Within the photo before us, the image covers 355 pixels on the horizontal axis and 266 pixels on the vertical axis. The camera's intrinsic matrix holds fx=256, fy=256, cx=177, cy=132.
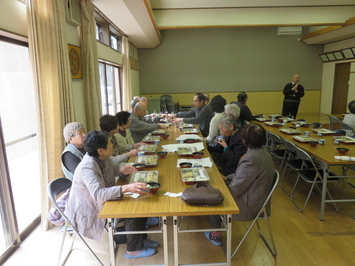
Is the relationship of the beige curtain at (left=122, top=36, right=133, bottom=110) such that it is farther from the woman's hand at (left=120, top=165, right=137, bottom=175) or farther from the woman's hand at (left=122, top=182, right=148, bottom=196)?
the woman's hand at (left=122, top=182, right=148, bottom=196)

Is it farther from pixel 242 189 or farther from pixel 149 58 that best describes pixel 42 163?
pixel 149 58

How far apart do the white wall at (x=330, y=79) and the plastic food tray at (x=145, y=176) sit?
8.77m

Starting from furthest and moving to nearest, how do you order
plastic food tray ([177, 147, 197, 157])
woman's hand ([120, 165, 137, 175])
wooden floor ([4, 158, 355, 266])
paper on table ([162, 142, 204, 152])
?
paper on table ([162, 142, 204, 152]) < plastic food tray ([177, 147, 197, 157]) < wooden floor ([4, 158, 355, 266]) < woman's hand ([120, 165, 137, 175])

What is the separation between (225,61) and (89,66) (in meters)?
6.94

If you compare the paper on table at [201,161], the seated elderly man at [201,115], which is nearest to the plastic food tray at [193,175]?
the paper on table at [201,161]

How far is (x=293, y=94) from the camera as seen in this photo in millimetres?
6645

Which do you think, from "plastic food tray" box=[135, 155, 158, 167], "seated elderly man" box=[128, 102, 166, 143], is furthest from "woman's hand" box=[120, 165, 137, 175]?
"seated elderly man" box=[128, 102, 166, 143]

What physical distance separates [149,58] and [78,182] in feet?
27.7

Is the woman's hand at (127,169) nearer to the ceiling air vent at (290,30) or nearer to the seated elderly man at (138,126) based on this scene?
the seated elderly man at (138,126)

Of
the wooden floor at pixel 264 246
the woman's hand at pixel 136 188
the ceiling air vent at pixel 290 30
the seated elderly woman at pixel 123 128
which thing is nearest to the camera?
the woman's hand at pixel 136 188

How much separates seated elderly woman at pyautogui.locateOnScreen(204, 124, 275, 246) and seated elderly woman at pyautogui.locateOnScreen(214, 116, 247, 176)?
580mm

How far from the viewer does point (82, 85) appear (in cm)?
373

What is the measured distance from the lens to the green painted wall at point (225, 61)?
951 cm

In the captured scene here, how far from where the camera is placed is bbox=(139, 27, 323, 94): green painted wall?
374 inches
